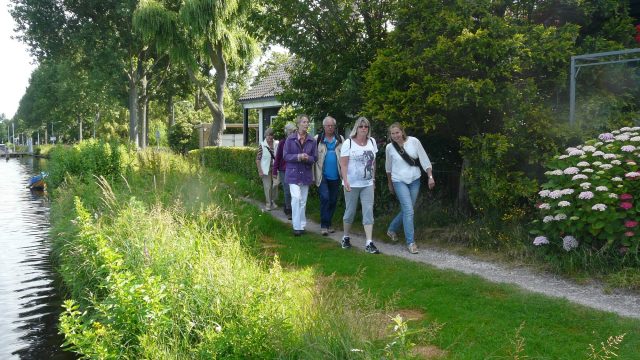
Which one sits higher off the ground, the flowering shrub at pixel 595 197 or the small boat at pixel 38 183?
the flowering shrub at pixel 595 197

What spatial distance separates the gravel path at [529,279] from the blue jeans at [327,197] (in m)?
0.96

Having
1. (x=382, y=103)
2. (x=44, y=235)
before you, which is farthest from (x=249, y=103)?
(x=382, y=103)

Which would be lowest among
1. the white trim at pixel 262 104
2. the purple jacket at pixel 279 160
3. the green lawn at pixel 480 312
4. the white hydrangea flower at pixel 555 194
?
the green lawn at pixel 480 312

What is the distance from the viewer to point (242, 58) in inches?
1102

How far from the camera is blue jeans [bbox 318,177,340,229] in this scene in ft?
31.4

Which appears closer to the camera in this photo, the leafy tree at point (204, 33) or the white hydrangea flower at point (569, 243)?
the white hydrangea flower at point (569, 243)

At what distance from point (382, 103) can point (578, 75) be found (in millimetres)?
2701

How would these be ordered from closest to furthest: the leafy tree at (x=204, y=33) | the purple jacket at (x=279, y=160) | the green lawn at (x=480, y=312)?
the green lawn at (x=480, y=312) < the purple jacket at (x=279, y=160) < the leafy tree at (x=204, y=33)

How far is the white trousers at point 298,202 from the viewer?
940cm

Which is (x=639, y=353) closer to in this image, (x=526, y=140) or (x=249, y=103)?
(x=526, y=140)

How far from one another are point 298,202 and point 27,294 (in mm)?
4051

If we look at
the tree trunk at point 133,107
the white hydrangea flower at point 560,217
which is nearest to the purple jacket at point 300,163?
A: the white hydrangea flower at point 560,217

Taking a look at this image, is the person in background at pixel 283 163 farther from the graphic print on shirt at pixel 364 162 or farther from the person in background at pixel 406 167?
the person in background at pixel 406 167

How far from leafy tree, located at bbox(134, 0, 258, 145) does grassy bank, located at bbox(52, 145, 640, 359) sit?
706 inches
